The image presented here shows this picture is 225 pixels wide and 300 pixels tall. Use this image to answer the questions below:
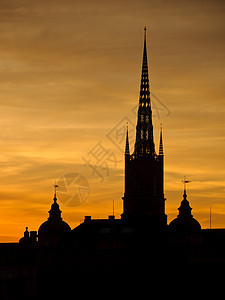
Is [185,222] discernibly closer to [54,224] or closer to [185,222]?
[185,222]

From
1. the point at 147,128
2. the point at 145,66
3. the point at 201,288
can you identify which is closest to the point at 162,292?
the point at 201,288

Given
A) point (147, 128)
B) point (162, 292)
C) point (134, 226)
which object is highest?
point (147, 128)

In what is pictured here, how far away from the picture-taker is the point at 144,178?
170250mm

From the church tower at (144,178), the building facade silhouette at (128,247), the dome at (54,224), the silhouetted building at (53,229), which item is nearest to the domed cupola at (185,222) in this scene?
the building facade silhouette at (128,247)

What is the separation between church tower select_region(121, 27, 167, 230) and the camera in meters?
169

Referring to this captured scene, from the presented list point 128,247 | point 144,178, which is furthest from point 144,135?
point 128,247

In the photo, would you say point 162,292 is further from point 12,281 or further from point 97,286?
point 12,281

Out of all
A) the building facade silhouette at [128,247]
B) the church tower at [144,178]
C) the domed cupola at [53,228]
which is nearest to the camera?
the building facade silhouette at [128,247]

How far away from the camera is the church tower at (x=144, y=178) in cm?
16862

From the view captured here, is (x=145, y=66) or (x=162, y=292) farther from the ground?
(x=145, y=66)

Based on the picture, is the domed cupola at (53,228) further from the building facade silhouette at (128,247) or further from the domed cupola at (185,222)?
the domed cupola at (185,222)

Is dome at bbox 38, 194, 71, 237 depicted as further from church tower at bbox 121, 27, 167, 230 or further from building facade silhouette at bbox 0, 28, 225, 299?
church tower at bbox 121, 27, 167, 230

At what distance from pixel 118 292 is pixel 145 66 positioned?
41.2 meters

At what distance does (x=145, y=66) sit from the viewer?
17812cm
